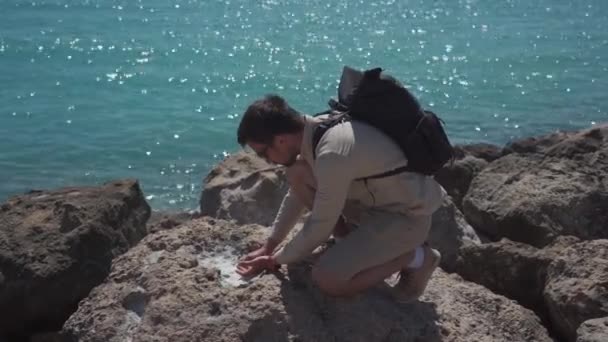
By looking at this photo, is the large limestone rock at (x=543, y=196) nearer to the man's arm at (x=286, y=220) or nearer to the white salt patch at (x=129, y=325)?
the man's arm at (x=286, y=220)

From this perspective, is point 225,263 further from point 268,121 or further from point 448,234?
point 448,234

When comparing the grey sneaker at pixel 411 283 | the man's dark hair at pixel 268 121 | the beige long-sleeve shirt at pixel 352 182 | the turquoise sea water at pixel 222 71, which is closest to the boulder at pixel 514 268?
the grey sneaker at pixel 411 283

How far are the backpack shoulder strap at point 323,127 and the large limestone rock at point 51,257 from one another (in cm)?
211

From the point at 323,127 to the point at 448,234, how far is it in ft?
8.10

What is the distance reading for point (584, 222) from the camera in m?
7.00

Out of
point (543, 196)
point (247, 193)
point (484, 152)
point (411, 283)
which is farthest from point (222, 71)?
point (411, 283)

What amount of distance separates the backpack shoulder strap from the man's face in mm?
148

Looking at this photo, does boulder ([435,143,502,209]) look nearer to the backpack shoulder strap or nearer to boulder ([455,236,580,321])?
boulder ([455,236,580,321])

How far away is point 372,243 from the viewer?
4730 millimetres

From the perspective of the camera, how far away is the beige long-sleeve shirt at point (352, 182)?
444 cm

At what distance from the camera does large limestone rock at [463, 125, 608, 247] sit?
22.7 feet

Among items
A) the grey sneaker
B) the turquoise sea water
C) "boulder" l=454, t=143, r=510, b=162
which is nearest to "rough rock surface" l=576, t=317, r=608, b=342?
the grey sneaker

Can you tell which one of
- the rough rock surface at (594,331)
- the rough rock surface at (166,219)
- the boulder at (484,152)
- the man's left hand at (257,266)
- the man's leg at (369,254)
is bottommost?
the rough rock surface at (166,219)

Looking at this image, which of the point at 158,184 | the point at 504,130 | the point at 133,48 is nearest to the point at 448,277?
the point at 158,184
